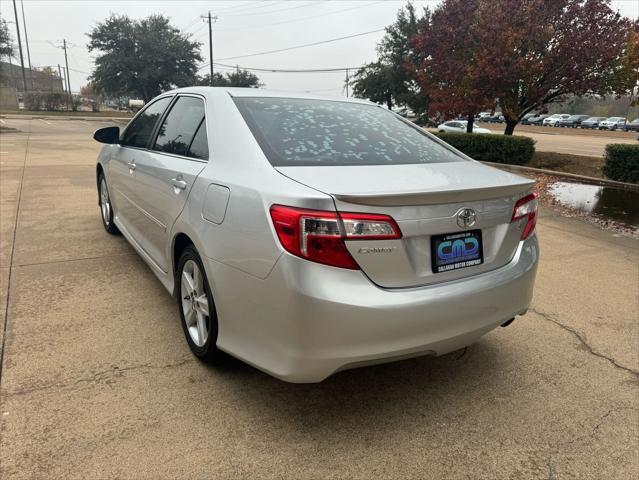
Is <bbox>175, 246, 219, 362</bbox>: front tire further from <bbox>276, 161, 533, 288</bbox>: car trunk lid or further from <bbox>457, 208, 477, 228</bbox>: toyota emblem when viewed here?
<bbox>457, 208, 477, 228</bbox>: toyota emblem

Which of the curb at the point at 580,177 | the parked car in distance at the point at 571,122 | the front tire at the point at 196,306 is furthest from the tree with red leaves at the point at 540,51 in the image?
the parked car in distance at the point at 571,122

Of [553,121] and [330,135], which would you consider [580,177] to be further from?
[553,121]

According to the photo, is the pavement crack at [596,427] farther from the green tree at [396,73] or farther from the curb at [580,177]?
the green tree at [396,73]

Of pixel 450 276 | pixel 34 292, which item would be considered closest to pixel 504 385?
pixel 450 276

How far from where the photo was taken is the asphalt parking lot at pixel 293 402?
213 cm

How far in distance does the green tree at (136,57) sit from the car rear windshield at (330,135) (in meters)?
40.9

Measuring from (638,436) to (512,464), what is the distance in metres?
0.75

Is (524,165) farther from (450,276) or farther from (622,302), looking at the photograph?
→ (450,276)

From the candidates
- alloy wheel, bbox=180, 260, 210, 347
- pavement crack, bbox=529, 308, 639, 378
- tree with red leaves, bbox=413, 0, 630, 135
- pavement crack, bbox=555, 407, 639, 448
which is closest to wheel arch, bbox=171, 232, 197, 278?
alloy wheel, bbox=180, 260, 210, 347

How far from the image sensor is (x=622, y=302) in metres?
4.04

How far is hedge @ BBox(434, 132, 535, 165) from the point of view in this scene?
42.0ft

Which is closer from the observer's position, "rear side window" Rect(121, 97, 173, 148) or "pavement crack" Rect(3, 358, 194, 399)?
"pavement crack" Rect(3, 358, 194, 399)

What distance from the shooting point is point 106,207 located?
5.35m

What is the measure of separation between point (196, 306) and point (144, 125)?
2.02m
